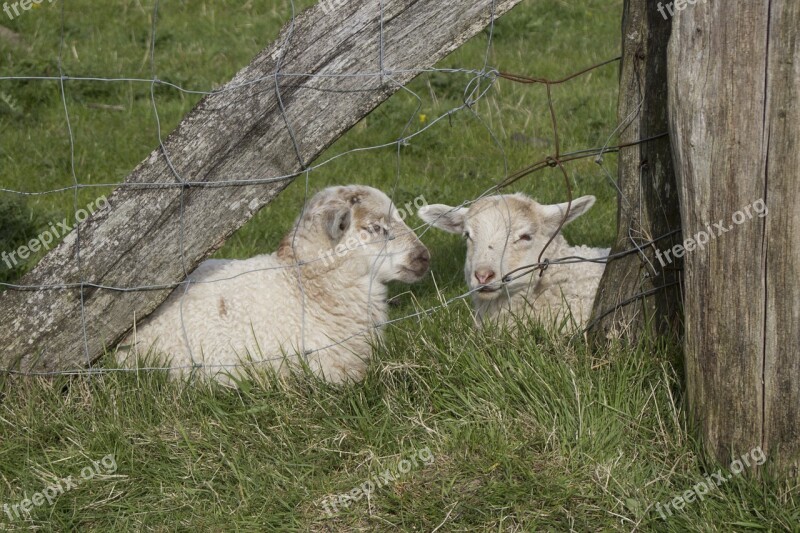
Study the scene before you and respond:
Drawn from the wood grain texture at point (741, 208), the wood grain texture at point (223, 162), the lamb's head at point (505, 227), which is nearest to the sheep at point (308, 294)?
the lamb's head at point (505, 227)

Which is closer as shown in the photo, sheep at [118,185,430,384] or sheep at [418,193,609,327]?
sheep at [118,185,430,384]

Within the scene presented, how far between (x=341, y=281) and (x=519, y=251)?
101 cm

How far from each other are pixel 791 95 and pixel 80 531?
115 inches

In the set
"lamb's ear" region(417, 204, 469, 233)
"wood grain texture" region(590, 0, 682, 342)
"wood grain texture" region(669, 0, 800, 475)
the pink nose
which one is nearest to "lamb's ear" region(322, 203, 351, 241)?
"lamb's ear" region(417, 204, 469, 233)

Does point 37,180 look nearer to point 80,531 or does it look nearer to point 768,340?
point 80,531

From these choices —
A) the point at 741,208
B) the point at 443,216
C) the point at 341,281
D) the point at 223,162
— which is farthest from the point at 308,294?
the point at 741,208

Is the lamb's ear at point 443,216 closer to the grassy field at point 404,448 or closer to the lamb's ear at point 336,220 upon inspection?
the lamb's ear at point 336,220

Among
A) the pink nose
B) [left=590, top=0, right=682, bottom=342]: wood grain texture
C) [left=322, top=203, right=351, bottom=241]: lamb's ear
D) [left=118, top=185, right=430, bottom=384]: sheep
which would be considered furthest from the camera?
[left=322, top=203, right=351, bottom=241]: lamb's ear

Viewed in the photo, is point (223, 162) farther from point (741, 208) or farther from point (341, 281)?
point (741, 208)

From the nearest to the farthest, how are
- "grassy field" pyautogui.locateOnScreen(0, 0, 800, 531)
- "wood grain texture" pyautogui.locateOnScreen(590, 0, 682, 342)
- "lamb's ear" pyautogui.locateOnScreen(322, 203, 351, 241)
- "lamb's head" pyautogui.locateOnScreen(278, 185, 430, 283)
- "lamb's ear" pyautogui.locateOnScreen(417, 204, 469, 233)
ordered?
"grassy field" pyautogui.locateOnScreen(0, 0, 800, 531) → "wood grain texture" pyautogui.locateOnScreen(590, 0, 682, 342) → "lamb's ear" pyautogui.locateOnScreen(322, 203, 351, 241) → "lamb's head" pyautogui.locateOnScreen(278, 185, 430, 283) → "lamb's ear" pyautogui.locateOnScreen(417, 204, 469, 233)

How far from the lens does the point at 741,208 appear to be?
330 cm

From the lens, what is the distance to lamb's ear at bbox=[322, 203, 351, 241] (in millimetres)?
5254

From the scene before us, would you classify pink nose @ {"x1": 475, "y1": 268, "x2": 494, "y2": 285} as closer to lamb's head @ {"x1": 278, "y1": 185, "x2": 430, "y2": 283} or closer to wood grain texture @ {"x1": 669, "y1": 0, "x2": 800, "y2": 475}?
lamb's head @ {"x1": 278, "y1": 185, "x2": 430, "y2": 283}

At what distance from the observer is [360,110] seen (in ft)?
13.2
